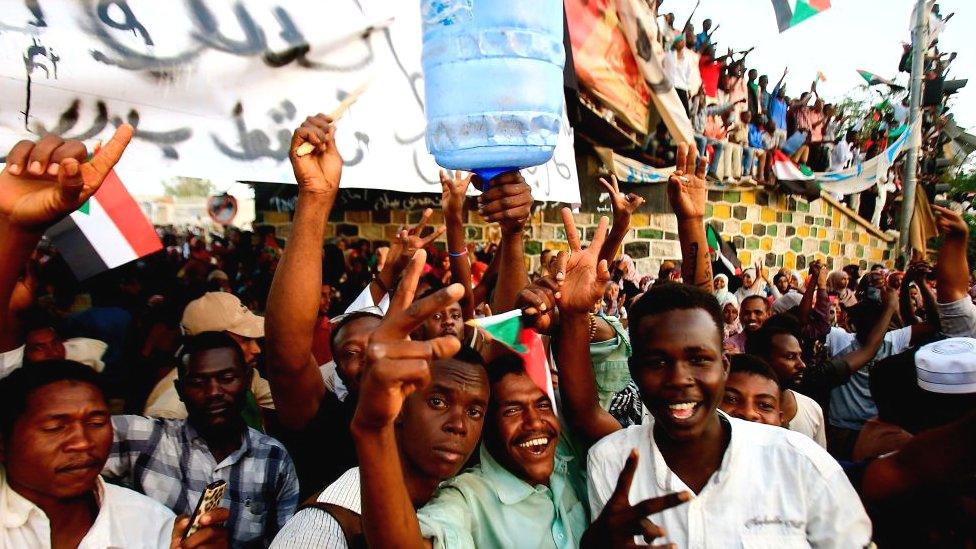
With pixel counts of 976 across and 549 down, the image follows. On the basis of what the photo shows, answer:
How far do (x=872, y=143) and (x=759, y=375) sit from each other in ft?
56.6

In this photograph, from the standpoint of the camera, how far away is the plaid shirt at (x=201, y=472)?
7.25ft

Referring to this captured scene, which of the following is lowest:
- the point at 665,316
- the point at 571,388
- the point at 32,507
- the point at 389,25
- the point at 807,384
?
the point at 807,384

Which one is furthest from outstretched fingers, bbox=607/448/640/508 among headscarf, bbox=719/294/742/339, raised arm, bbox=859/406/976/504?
headscarf, bbox=719/294/742/339

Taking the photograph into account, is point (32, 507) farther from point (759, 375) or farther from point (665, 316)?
point (759, 375)

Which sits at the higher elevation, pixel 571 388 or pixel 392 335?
pixel 392 335

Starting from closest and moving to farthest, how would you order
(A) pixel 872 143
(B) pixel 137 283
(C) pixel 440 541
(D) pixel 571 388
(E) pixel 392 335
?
(E) pixel 392 335, (C) pixel 440 541, (D) pixel 571 388, (B) pixel 137 283, (A) pixel 872 143

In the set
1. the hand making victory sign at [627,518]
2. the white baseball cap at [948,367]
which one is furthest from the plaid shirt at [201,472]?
the white baseball cap at [948,367]

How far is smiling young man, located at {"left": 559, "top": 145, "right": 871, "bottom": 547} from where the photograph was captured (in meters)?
1.60

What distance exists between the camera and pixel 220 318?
11.0 feet

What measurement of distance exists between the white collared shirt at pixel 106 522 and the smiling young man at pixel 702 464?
3.77 ft

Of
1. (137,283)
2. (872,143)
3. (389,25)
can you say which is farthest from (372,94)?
(872,143)

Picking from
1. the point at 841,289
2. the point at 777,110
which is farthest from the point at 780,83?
the point at 841,289

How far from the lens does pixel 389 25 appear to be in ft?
11.8

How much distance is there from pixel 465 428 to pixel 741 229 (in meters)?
10.8
